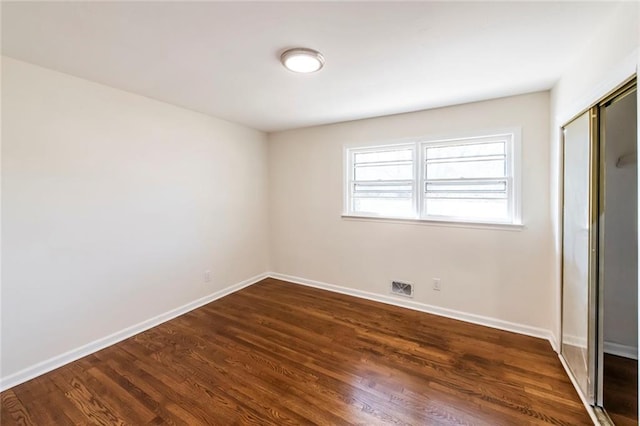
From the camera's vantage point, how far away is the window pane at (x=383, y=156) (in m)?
3.25

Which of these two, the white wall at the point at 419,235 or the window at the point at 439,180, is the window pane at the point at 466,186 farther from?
the white wall at the point at 419,235

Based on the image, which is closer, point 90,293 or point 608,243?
point 608,243

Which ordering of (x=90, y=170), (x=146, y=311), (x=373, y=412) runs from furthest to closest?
(x=146, y=311), (x=90, y=170), (x=373, y=412)

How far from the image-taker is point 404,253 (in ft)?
10.6

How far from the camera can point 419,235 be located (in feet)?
10.2

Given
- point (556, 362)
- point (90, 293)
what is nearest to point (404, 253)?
point (556, 362)

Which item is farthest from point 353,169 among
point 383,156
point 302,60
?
point 302,60

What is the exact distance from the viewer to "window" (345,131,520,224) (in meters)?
2.73

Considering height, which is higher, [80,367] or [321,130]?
[321,130]

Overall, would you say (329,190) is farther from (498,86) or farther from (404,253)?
(498,86)

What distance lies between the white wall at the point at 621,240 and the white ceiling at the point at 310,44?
2.40 feet

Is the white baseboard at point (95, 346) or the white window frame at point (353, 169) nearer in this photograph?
the white baseboard at point (95, 346)

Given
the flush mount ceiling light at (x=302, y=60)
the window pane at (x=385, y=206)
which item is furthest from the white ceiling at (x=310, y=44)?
the window pane at (x=385, y=206)

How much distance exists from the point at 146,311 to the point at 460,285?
11.0 ft
